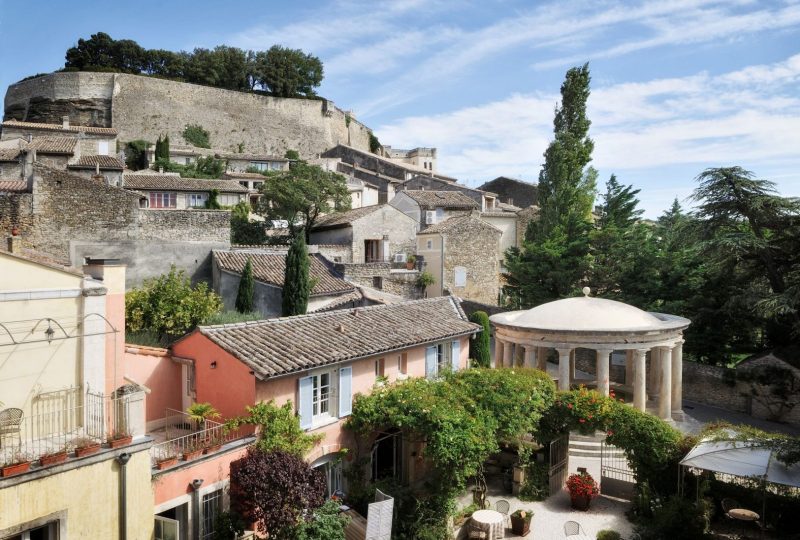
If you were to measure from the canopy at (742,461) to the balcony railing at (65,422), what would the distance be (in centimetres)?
1337

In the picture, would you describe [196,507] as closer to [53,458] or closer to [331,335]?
[53,458]

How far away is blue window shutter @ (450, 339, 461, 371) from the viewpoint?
807 inches

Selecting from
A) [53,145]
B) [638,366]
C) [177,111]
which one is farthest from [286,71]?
[638,366]

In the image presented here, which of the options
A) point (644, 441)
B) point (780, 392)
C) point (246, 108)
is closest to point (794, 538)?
point (644, 441)

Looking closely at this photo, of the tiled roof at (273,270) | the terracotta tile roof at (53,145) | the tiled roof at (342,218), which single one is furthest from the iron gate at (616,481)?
the terracotta tile roof at (53,145)

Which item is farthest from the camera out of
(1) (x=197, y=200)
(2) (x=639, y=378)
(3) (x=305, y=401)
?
(1) (x=197, y=200)

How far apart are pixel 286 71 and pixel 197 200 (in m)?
51.0

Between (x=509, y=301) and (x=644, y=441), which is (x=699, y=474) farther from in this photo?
(x=509, y=301)

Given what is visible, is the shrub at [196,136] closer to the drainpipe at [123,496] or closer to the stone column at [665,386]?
the stone column at [665,386]

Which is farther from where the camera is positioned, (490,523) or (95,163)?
(95,163)

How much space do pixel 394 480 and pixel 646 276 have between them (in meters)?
21.6

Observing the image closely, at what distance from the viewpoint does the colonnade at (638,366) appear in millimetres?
21906

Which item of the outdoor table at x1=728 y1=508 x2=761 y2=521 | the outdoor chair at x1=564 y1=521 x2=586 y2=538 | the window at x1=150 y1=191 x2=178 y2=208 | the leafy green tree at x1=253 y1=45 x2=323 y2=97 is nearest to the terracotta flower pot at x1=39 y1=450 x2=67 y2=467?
the outdoor chair at x1=564 y1=521 x2=586 y2=538

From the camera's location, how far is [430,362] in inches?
770
